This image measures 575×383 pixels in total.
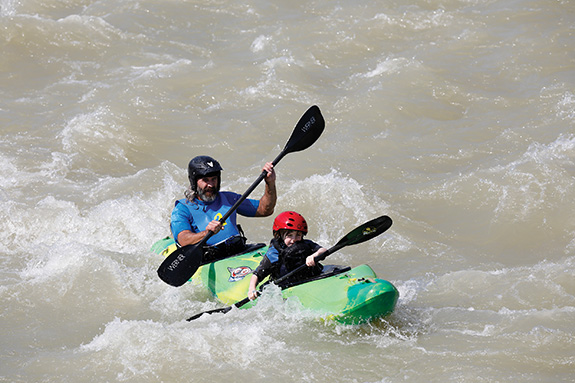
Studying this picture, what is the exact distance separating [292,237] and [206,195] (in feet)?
3.73

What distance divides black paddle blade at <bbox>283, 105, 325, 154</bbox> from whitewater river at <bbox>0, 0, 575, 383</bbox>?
1.31 meters

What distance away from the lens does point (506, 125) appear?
9.54 metres

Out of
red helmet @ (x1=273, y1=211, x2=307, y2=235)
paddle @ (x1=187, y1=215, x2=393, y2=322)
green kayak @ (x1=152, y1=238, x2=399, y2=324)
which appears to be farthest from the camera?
paddle @ (x1=187, y1=215, x2=393, y2=322)

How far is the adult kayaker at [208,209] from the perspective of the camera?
20.3ft

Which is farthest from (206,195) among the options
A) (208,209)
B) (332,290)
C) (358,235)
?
(332,290)

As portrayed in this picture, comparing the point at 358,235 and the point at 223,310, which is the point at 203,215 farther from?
the point at 358,235

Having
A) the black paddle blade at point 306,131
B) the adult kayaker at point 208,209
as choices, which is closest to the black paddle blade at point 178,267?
the adult kayaker at point 208,209

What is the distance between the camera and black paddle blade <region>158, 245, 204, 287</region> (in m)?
5.86

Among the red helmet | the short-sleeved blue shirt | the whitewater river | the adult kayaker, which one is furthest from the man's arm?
the red helmet

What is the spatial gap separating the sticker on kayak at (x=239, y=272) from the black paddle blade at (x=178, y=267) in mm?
287

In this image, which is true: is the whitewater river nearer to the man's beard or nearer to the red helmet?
the red helmet

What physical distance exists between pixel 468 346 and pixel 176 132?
6.22 metres

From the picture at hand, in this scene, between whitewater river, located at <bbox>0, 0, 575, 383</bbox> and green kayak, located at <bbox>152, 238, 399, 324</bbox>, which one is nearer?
whitewater river, located at <bbox>0, 0, 575, 383</bbox>

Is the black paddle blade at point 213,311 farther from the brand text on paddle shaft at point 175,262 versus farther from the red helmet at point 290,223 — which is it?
the red helmet at point 290,223
